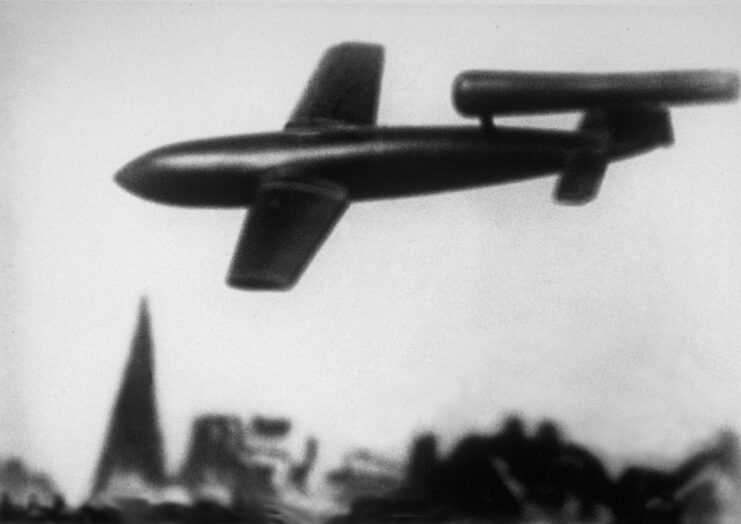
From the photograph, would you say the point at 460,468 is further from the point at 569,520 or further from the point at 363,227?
the point at 363,227

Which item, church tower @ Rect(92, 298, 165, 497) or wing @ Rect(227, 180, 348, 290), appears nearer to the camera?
wing @ Rect(227, 180, 348, 290)

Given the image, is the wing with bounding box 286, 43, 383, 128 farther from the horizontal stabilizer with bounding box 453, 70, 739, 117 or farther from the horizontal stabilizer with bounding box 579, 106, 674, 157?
the horizontal stabilizer with bounding box 579, 106, 674, 157

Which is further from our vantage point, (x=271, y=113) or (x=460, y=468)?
(x=271, y=113)

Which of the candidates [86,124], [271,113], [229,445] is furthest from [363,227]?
[86,124]

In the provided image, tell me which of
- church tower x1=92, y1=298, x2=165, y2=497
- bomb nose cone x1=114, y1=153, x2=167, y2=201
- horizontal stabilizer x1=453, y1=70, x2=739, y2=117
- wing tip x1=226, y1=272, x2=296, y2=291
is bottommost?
church tower x1=92, y1=298, x2=165, y2=497

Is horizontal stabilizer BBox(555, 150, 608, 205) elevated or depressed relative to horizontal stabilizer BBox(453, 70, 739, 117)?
depressed

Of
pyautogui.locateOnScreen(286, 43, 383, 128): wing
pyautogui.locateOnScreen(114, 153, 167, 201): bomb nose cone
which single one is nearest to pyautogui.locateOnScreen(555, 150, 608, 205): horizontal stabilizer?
pyautogui.locateOnScreen(286, 43, 383, 128): wing

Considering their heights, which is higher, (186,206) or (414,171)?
(414,171)

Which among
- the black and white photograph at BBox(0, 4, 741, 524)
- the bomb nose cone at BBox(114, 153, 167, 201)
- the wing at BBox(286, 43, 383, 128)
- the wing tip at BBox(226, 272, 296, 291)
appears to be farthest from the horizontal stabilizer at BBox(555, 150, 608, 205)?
the bomb nose cone at BBox(114, 153, 167, 201)

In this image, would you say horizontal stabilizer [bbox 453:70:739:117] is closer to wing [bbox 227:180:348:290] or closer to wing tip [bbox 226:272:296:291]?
wing [bbox 227:180:348:290]

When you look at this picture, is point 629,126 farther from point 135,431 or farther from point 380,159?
point 135,431
